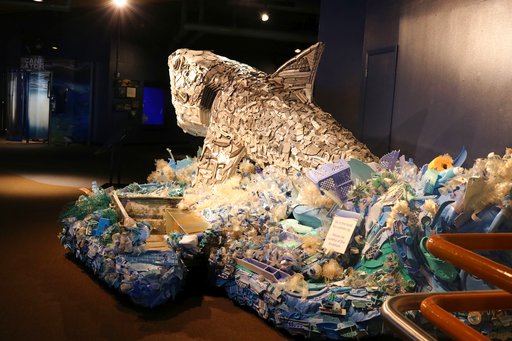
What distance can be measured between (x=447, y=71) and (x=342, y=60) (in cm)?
225

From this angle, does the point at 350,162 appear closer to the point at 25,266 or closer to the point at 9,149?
the point at 25,266

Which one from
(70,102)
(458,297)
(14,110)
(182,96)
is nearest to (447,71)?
(182,96)

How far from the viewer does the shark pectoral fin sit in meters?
4.99

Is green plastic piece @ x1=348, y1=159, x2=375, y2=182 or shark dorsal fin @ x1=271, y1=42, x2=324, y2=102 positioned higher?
shark dorsal fin @ x1=271, y1=42, x2=324, y2=102

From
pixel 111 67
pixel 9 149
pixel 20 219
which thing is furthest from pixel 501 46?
pixel 111 67

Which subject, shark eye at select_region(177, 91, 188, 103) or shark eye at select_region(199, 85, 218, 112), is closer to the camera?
shark eye at select_region(199, 85, 218, 112)

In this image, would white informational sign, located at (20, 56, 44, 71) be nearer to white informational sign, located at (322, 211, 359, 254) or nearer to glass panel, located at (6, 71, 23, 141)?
glass panel, located at (6, 71, 23, 141)

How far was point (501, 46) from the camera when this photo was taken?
4.11 meters

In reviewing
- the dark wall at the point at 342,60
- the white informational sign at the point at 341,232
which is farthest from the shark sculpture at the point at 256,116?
the dark wall at the point at 342,60

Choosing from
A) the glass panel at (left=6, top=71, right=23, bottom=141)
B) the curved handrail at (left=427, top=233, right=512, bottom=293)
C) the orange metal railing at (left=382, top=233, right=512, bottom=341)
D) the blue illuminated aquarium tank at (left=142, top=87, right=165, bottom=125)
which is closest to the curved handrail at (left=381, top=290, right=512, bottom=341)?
the orange metal railing at (left=382, top=233, right=512, bottom=341)

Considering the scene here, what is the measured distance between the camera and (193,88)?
18.7 ft

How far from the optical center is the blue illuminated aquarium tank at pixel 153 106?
15750 millimetres

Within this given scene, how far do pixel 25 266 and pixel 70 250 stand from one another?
383 millimetres

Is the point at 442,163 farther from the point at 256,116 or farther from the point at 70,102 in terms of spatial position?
the point at 70,102
